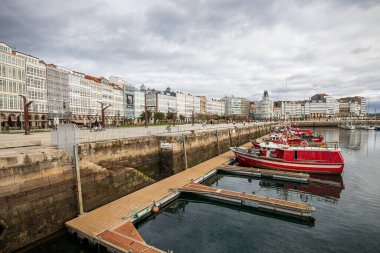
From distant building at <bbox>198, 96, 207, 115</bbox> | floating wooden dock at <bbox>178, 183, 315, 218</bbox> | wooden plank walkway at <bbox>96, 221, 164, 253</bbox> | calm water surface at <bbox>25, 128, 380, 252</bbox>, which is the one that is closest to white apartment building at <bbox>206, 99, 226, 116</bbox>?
distant building at <bbox>198, 96, 207, 115</bbox>

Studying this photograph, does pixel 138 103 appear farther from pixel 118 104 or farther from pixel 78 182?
pixel 78 182

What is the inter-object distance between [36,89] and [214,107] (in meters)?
131

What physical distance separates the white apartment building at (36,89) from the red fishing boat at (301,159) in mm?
46945

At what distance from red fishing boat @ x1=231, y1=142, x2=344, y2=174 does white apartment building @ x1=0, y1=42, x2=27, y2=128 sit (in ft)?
149

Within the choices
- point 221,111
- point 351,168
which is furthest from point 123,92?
point 221,111

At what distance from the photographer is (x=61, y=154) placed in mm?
12133

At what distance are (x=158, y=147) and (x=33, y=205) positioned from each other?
39.1 feet

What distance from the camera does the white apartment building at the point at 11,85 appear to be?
4281 cm

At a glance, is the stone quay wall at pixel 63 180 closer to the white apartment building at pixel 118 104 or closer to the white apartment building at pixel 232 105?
the white apartment building at pixel 118 104

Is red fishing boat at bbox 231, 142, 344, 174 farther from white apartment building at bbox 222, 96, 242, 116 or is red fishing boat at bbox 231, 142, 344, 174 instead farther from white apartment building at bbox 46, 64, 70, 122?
white apartment building at bbox 222, 96, 242, 116

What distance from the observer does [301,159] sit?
24.7m

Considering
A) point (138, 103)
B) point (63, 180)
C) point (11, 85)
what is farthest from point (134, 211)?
point (138, 103)

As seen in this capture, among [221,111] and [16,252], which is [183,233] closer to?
[16,252]

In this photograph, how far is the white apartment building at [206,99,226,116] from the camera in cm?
16288
